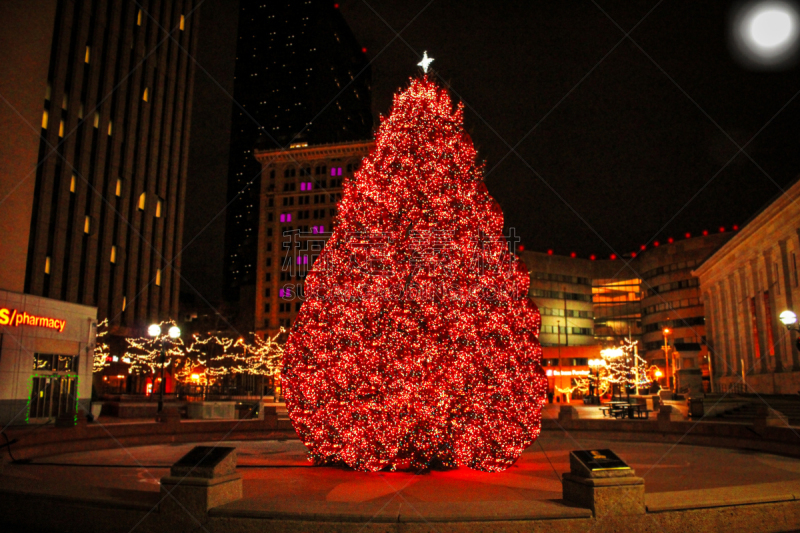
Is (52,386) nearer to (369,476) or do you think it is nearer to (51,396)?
(51,396)

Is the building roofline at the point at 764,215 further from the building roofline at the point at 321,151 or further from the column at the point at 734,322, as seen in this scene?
the building roofline at the point at 321,151

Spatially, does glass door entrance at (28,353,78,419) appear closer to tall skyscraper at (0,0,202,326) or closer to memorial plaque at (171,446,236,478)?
tall skyscraper at (0,0,202,326)

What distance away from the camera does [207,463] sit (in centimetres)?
872

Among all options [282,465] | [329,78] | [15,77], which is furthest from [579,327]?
[329,78]

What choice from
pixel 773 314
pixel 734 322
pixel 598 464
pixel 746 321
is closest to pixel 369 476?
pixel 598 464

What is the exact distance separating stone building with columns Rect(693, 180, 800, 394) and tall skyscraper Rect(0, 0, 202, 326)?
171ft

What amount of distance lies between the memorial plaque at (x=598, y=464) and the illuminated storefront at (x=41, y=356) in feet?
92.6

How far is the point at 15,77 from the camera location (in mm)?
36281

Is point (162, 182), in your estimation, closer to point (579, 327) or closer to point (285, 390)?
point (285, 390)

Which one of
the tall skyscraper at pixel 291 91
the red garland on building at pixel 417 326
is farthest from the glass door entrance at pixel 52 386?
the tall skyscraper at pixel 291 91

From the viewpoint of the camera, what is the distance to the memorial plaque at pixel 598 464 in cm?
848

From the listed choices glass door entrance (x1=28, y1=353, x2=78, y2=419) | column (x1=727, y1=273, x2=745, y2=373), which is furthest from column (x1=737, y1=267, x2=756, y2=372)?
glass door entrance (x1=28, y1=353, x2=78, y2=419)

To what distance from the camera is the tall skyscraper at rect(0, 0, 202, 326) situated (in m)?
51.2

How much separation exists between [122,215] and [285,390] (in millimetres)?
55784
